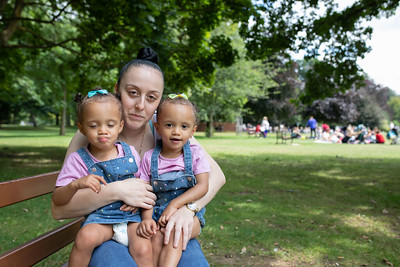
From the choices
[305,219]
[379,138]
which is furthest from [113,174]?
[379,138]

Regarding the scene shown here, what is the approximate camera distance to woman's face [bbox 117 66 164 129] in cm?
233

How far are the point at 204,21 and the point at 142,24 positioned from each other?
3.10 meters

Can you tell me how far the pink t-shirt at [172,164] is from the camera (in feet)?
7.43

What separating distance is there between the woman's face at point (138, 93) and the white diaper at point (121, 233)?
666 millimetres

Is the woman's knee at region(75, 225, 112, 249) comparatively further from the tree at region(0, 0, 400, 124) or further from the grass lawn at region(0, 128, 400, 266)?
the tree at region(0, 0, 400, 124)

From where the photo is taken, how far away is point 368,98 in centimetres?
5422

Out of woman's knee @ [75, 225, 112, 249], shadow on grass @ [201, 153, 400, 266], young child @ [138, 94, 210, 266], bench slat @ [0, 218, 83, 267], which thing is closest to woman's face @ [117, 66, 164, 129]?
young child @ [138, 94, 210, 266]

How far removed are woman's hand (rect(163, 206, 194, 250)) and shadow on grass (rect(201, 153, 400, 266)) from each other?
98.7 inches

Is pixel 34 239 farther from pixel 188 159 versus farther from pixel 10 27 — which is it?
pixel 10 27

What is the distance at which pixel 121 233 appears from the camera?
A: 2049 millimetres

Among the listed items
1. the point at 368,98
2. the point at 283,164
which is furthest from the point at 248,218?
the point at 368,98

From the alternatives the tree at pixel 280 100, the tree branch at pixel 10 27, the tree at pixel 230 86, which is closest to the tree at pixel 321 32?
the tree branch at pixel 10 27

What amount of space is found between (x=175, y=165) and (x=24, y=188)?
1061 millimetres

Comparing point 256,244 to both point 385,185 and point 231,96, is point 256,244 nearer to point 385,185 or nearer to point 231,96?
point 385,185
